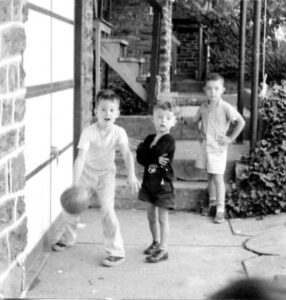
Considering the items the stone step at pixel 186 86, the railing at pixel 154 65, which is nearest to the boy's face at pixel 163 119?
the railing at pixel 154 65

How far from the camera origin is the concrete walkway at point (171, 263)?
14.8 ft

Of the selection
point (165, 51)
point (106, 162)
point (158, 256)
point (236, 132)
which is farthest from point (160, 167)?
point (165, 51)

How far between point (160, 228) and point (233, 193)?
5.68ft

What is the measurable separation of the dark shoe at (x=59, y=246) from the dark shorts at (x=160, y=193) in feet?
2.79

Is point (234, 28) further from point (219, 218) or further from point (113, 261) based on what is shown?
point (113, 261)

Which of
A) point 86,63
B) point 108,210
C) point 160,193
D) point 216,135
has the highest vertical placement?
point 86,63

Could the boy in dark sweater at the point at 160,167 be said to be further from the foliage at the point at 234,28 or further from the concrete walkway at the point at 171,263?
the foliage at the point at 234,28

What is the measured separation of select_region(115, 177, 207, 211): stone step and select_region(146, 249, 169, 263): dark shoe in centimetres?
164

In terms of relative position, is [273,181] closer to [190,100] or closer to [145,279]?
[145,279]

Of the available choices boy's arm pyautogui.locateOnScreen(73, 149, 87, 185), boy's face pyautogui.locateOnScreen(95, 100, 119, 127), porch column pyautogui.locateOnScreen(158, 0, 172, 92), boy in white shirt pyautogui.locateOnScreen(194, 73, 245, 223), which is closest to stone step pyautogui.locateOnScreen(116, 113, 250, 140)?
boy in white shirt pyautogui.locateOnScreen(194, 73, 245, 223)

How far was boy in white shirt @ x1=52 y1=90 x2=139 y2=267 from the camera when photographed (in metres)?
4.93

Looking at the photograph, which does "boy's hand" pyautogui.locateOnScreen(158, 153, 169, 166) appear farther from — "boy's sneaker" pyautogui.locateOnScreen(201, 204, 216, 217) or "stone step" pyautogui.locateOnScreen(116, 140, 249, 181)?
"stone step" pyautogui.locateOnScreen(116, 140, 249, 181)

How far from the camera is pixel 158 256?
5.14 metres

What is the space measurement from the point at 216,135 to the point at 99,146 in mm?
1733
